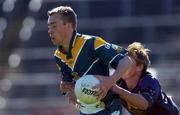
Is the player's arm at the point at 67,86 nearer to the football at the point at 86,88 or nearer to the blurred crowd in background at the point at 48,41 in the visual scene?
the football at the point at 86,88

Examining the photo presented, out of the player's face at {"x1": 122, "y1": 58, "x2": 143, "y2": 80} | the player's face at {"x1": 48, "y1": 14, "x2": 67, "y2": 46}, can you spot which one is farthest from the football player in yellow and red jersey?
the player's face at {"x1": 122, "y1": 58, "x2": 143, "y2": 80}

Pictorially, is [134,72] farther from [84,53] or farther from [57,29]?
[57,29]

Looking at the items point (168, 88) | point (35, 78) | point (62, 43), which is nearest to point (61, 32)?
point (62, 43)

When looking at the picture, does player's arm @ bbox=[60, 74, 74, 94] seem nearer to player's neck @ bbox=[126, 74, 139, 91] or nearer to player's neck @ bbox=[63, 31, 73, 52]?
player's neck @ bbox=[63, 31, 73, 52]

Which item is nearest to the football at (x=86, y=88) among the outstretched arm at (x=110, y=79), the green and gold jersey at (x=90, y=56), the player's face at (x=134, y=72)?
the outstretched arm at (x=110, y=79)

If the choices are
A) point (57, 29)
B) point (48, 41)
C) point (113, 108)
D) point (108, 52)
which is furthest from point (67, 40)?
point (48, 41)

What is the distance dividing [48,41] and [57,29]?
8.29m

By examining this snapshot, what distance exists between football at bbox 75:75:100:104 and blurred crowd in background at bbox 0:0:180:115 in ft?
19.8

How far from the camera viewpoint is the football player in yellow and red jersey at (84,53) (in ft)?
13.5

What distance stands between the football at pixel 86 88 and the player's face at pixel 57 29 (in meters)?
0.28

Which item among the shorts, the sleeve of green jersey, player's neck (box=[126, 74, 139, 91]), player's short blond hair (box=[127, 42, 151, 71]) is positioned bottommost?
the shorts

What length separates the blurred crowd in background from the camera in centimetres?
1066

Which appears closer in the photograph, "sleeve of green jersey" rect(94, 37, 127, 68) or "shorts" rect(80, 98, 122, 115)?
"sleeve of green jersey" rect(94, 37, 127, 68)

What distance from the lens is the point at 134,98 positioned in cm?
431
